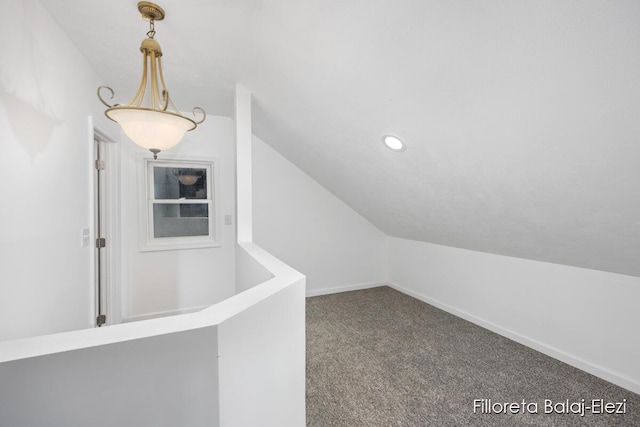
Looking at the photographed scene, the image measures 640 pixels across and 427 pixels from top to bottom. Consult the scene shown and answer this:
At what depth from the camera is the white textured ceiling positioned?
1.07m

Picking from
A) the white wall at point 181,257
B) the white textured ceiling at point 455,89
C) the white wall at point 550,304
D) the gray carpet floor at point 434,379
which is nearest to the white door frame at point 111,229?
the white wall at point 181,257

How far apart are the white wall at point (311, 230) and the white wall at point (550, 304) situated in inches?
42.8

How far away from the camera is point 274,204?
401 centimetres

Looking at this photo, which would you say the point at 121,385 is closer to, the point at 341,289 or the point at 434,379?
the point at 434,379

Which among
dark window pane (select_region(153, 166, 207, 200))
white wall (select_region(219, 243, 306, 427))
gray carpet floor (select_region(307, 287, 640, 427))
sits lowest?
gray carpet floor (select_region(307, 287, 640, 427))

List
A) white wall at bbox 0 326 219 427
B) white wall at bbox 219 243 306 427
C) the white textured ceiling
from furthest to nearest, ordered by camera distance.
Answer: the white textured ceiling → white wall at bbox 219 243 306 427 → white wall at bbox 0 326 219 427

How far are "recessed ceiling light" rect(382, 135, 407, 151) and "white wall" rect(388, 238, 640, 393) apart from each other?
1.74 meters

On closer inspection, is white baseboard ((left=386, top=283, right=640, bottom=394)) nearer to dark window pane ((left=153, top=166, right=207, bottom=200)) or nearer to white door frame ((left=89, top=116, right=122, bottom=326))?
dark window pane ((left=153, top=166, right=207, bottom=200))

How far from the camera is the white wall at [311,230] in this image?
13.0ft

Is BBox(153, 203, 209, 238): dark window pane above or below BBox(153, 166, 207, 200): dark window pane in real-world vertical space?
below

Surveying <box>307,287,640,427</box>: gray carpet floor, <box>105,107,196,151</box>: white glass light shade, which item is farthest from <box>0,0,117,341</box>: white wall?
<box>307,287,640,427</box>: gray carpet floor

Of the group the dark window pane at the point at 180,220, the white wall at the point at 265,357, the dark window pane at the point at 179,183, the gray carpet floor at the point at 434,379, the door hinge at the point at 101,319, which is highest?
the dark window pane at the point at 179,183

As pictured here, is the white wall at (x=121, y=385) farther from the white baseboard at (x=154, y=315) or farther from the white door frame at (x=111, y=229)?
the white baseboard at (x=154, y=315)

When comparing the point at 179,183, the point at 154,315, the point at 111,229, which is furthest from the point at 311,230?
the point at 111,229
